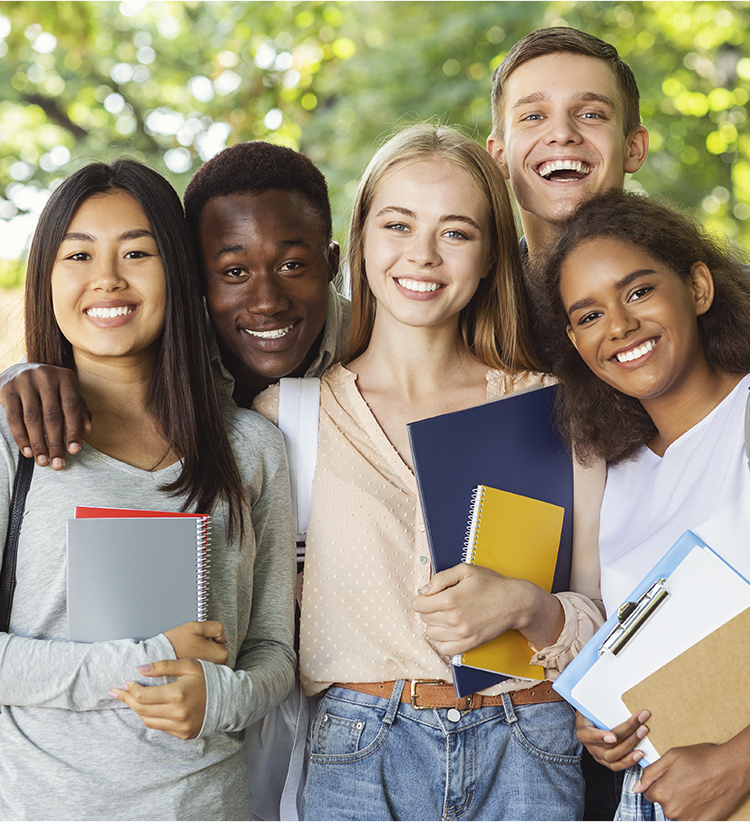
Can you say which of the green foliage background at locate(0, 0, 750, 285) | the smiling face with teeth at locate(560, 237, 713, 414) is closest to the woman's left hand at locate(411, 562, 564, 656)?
the smiling face with teeth at locate(560, 237, 713, 414)

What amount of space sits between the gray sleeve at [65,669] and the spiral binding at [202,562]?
0.44 ft

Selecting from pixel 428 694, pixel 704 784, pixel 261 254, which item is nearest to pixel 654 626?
pixel 704 784

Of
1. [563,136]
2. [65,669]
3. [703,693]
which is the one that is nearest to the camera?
[65,669]

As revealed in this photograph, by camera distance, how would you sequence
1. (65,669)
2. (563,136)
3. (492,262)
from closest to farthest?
1. (65,669)
2. (492,262)
3. (563,136)

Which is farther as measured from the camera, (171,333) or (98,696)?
(171,333)

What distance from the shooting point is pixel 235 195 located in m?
2.25

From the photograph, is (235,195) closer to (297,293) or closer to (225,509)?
(297,293)

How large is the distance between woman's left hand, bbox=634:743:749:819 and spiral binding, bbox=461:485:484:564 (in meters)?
0.61

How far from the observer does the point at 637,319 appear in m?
2.15

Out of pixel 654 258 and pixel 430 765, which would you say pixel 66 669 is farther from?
pixel 654 258

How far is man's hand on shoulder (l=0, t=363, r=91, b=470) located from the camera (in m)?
1.88

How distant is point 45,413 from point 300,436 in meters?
0.66

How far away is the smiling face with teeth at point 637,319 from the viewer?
214 cm

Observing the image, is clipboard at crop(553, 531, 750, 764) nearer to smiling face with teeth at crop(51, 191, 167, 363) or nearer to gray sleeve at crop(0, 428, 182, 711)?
gray sleeve at crop(0, 428, 182, 711)
